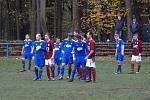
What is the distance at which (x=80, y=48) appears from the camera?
78.6ft

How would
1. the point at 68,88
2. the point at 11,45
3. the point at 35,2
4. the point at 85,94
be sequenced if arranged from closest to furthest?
the point at 85,94, the point at 68,88, the point at 11,45, the point at 35,2

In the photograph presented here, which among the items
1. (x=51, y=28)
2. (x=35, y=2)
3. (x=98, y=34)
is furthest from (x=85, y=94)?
(x=51, y=28)

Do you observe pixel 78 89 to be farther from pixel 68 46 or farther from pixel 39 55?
pixel 68 46

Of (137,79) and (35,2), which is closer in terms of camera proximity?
(137,79)

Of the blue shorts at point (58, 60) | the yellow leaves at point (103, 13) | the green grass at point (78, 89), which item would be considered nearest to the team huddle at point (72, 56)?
the green grass at point (78, 89)

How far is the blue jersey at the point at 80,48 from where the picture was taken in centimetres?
2398

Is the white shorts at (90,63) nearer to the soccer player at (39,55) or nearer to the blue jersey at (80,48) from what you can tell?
the blue jersey at (80,48)

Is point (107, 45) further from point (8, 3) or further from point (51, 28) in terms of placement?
point (51, 28)

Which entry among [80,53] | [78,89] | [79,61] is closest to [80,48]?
[80,53]

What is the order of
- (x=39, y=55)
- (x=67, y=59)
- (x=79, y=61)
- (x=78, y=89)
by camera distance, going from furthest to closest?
1. (x=67, y=59)
2. (x=39, y=55)
3. (x=79, y=61)
4. (x=78, y=89)

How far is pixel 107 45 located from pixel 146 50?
12.1 feet

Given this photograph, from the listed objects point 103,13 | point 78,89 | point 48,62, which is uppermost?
point 103,13

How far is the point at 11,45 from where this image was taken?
155 ft

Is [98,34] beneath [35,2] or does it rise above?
beneath
